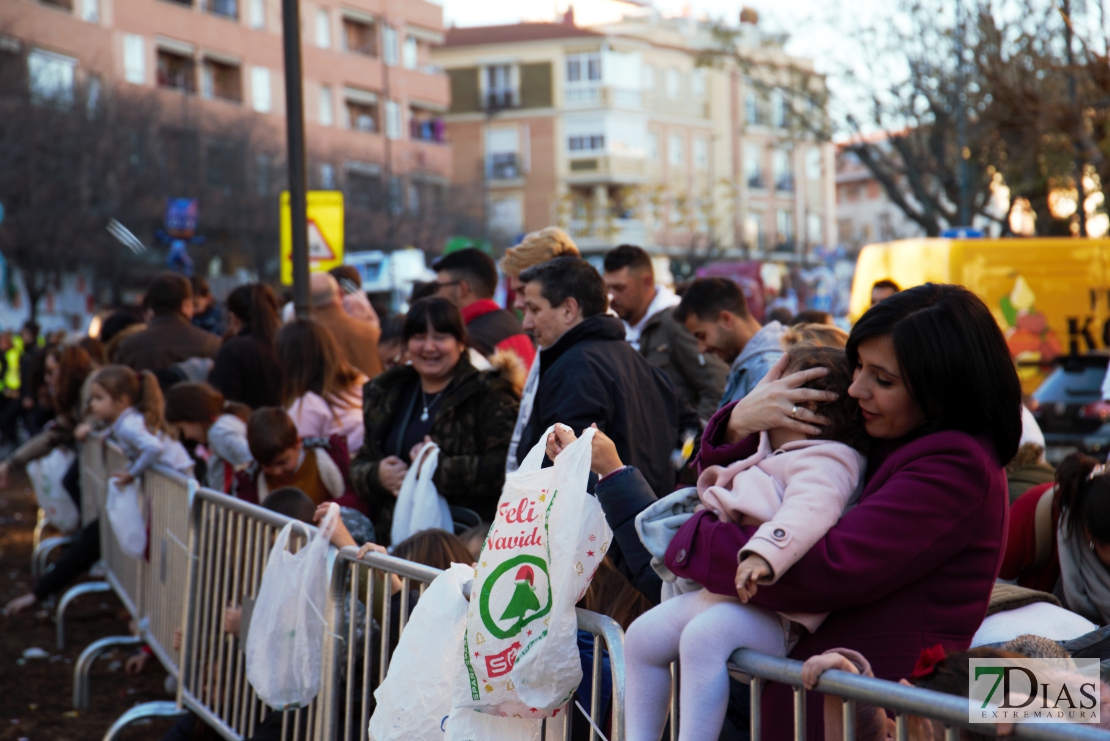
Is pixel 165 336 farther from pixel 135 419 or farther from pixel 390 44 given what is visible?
pixel 390 44

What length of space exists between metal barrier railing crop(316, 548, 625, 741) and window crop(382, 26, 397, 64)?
55053mm

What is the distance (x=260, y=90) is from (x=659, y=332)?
4471 centimetres

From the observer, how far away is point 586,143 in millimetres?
68938

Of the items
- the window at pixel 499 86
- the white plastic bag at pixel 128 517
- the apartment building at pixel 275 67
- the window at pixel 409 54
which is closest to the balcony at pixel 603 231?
the apartment building at pixel 275 67

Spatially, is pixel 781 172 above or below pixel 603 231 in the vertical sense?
above

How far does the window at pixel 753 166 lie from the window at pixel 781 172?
1.17 metres

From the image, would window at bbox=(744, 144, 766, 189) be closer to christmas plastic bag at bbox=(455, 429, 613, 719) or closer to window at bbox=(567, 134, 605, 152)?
window at bbox=(567, 134, 605, 152)

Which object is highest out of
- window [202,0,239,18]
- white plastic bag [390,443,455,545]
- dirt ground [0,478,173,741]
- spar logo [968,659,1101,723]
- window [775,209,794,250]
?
window [202,0,239,18]

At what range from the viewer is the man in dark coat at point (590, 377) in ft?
14.3

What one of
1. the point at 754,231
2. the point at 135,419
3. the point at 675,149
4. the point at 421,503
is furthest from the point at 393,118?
the point at 421,503

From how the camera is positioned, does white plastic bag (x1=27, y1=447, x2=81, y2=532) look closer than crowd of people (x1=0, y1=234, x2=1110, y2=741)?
No

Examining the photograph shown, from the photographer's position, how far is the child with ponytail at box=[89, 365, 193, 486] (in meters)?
6.88

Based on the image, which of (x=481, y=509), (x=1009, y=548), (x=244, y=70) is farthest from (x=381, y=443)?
(x=244, y=70)

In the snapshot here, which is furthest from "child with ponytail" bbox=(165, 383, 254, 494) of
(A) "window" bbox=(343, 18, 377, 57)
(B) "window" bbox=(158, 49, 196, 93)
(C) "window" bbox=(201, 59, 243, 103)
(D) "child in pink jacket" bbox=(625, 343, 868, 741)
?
(A) "window" bbox=(343, 18, 377, 57)
